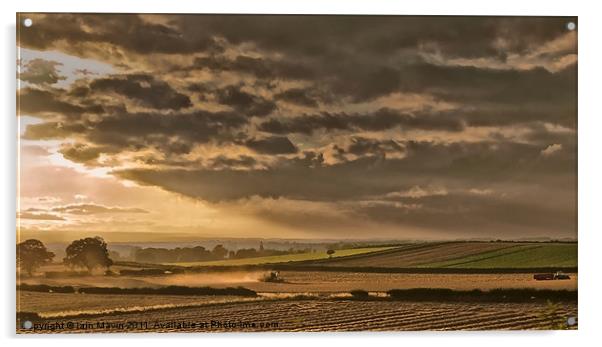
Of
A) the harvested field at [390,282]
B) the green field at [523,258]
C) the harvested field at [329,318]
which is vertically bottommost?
the harvested field at [329,318]

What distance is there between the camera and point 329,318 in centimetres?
230

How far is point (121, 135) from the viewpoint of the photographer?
90.0 inches

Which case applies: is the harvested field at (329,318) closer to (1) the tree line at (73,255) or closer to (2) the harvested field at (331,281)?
(2) the harvested field at (331,281)

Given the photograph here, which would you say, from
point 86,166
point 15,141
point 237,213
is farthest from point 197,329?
point 15,141

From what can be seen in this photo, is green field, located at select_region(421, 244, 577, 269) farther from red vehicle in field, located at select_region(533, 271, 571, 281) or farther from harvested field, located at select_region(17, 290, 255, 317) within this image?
harvested field, located at select_region(17, 290, 255, 317)

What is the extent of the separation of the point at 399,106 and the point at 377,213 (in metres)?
0.33

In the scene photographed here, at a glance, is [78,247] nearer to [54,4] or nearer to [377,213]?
[54,4]

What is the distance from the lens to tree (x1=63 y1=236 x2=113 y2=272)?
2262mm

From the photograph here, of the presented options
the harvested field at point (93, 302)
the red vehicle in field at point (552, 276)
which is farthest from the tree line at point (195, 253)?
the red vehicle in field at point (552, 276)

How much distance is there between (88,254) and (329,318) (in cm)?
73

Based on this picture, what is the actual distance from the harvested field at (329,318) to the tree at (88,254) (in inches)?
6.2

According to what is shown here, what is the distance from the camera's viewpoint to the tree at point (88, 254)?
2262mm

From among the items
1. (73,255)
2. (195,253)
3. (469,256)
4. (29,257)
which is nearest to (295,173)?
(195,253)

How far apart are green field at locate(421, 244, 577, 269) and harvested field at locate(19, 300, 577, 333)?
0.12 metres
